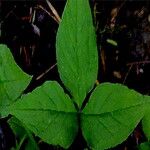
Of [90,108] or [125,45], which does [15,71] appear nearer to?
[90,108]

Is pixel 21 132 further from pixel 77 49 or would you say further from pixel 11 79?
pixel 77 49

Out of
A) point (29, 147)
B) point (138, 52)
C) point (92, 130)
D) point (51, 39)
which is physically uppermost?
point (51, 39)

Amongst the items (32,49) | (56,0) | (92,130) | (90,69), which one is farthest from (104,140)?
(56,0)

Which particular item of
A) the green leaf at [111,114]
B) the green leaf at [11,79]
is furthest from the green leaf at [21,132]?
the green leaf at [111,114]

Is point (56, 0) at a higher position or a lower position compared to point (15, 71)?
higher

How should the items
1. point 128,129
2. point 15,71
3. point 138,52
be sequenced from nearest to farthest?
1. point 128,129
2. point 15,71
3. point 138,52

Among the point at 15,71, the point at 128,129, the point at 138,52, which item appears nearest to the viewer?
the point at 128,129
